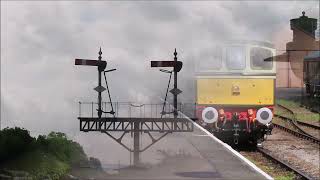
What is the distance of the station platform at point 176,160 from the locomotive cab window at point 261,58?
241cm

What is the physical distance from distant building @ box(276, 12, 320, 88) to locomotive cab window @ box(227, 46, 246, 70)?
339 inches

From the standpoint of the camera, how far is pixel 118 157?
14.2m

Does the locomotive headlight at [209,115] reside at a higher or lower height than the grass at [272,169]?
higher

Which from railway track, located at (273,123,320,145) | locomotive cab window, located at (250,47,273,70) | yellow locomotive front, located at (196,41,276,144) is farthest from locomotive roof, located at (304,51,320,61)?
yellow locomotive front, located at (196,41,276,144)

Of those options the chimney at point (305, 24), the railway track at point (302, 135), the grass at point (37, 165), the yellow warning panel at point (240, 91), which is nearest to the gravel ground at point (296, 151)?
the railway track at point (302, 135)

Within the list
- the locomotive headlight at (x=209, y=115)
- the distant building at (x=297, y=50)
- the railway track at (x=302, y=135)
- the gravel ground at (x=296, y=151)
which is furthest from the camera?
the distant building at (x=297, y=50)

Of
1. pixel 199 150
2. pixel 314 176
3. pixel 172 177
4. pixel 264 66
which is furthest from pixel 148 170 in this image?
pixel 264 66

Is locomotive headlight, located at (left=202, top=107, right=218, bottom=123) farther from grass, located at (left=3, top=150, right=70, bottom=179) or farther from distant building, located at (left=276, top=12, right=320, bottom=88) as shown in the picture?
distant building, located at (left=276, top=12, right=320, bottom=88)

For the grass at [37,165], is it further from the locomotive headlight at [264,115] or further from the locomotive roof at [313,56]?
the locomotive roof at [313,56]

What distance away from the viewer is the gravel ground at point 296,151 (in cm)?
1502

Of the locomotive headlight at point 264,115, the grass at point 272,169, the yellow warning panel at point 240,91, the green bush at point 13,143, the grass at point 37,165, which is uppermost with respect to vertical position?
the yellow warning panel at point 240,91

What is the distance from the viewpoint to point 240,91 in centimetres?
1612

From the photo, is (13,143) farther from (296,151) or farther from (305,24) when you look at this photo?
(305,24)

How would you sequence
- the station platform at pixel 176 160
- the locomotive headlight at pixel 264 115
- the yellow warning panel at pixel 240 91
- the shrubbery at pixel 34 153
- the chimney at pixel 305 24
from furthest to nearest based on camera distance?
the chimney at pixel 305 24 → the locomotive headlight at pixel 264 115 → the yellow warning panel at pixel 240 91 → the station platform at pixel 176 160 → the shrubbery at pixel 34 153
